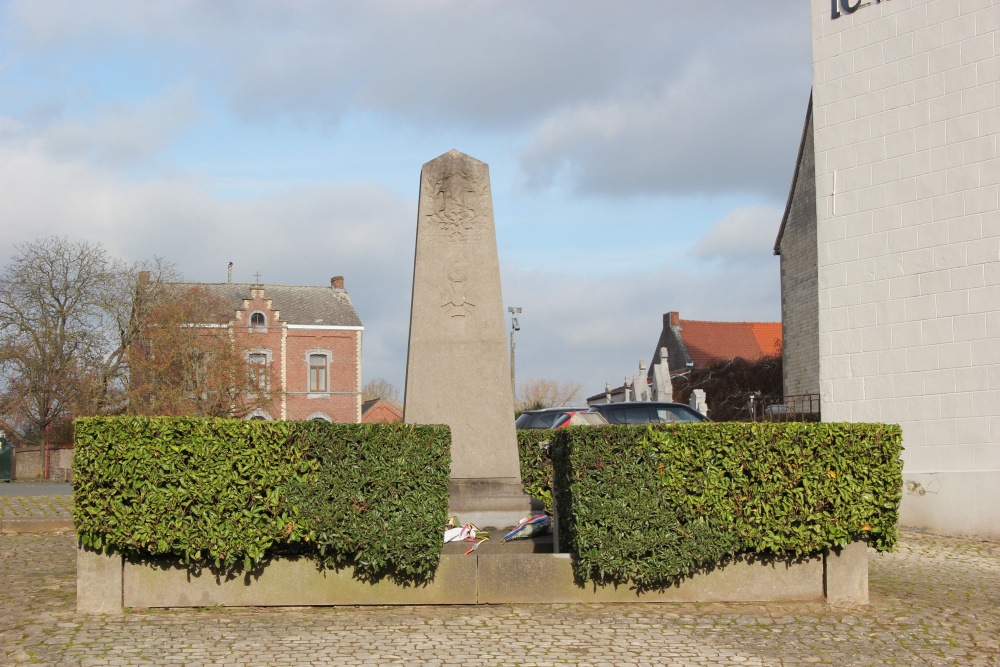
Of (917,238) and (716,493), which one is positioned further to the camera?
(917,238)

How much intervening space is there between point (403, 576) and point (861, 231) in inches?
376

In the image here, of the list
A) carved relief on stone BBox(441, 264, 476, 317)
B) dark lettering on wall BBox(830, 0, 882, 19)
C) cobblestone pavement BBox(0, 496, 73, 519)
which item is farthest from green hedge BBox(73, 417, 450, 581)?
dark lettering on wall BBox(830, 0, 882, 19)

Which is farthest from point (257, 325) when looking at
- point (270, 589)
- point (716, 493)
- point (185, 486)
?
point (716, 493)

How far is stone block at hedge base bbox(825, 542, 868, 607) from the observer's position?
318 inches

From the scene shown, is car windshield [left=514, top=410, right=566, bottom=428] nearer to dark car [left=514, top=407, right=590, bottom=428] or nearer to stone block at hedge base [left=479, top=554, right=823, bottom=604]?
dark car [left=514, top=407, right=590, bottom=428]

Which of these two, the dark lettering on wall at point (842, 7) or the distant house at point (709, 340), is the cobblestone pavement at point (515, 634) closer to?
the dark lettering on wall at point (842, 7)

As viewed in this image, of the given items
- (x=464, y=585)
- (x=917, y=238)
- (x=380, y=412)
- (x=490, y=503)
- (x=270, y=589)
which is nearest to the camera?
(x=270, y=589)

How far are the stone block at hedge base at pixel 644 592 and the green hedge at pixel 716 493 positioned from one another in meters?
0.12

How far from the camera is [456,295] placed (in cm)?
1035

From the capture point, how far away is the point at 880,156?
1427cm

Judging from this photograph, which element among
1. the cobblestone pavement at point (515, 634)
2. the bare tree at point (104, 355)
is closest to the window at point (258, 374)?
the bare tree at point (104, 355)

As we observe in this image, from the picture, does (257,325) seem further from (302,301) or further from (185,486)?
(185,486)

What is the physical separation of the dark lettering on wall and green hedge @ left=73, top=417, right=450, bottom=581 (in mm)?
10499

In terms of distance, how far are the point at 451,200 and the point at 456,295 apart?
0.99 m
